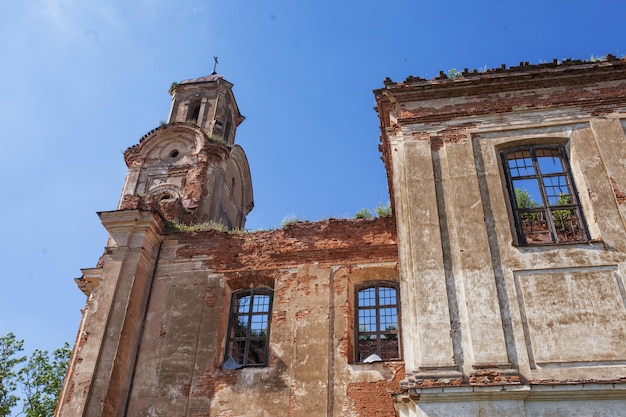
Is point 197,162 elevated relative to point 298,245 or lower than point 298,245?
elevated

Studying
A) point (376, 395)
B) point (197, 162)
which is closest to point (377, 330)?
point (376, 395)

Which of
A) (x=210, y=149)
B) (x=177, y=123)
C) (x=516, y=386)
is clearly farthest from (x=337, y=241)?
(x=177, y=123)

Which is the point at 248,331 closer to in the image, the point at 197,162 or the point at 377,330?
the point at 377,330

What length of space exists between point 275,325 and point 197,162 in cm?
1086

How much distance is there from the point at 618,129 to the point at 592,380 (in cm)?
456

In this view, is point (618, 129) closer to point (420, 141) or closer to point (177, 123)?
point (420, 141)

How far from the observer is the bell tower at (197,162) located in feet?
66.9

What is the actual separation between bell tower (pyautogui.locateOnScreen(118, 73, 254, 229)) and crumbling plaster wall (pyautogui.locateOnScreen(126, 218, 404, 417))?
593cm

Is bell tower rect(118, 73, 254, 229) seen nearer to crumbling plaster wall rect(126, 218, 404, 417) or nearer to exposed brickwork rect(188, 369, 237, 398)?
crumbling plaster wall rect(126, 218, 404, 417)

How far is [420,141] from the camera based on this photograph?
1033 centimetres

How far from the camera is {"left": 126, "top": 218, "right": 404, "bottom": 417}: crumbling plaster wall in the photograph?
10930mm

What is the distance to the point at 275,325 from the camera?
12.0 m

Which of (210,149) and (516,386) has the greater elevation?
(210,149)

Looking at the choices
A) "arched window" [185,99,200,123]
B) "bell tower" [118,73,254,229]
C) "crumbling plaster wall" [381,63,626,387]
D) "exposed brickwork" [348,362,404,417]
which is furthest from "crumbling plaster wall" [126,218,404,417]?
"arched window" [185,99,200,123]
